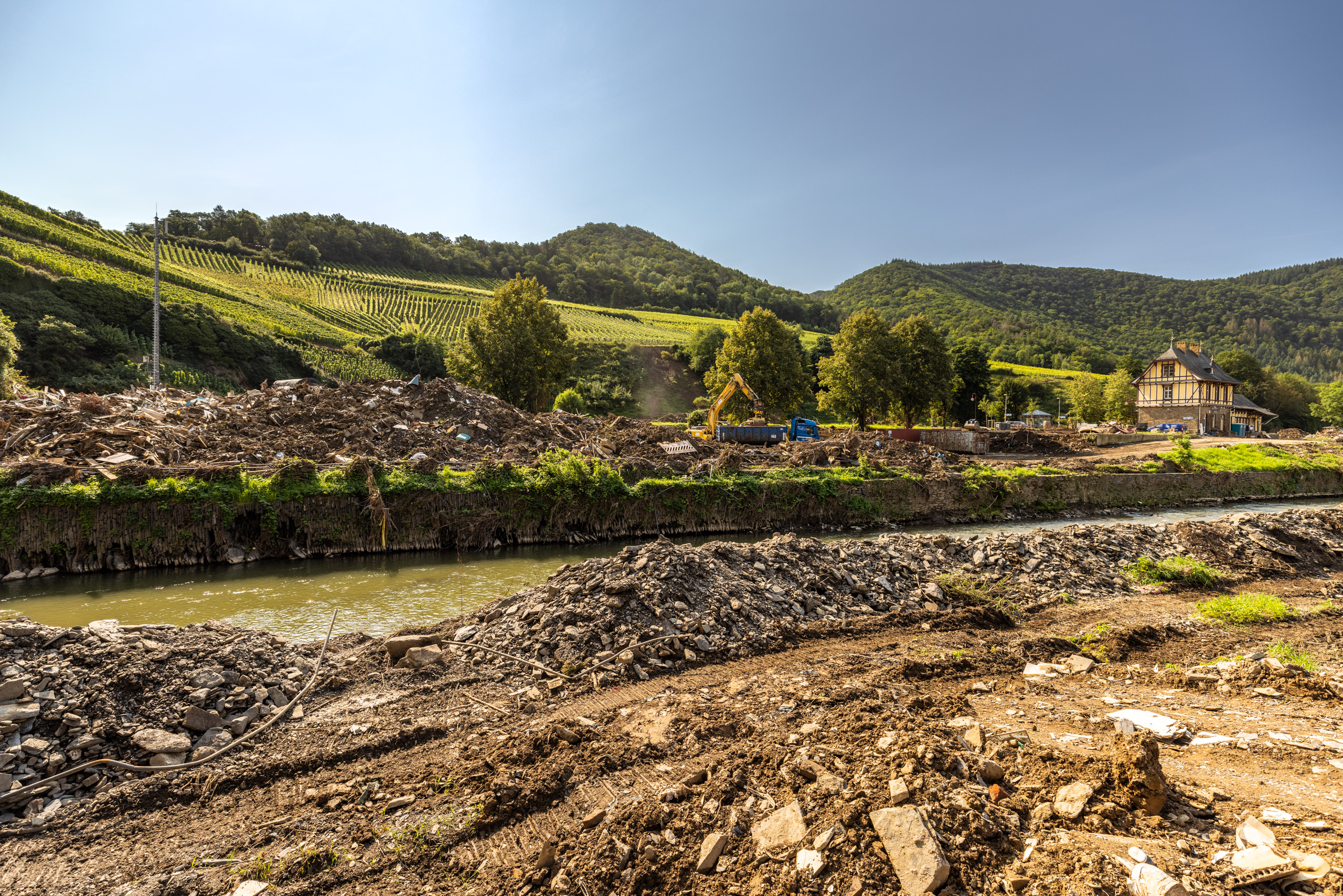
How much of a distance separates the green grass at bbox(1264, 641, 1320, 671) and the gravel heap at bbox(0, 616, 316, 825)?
1025 cm

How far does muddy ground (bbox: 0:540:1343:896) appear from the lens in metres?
3.02

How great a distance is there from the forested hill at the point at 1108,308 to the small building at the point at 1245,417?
4031 cm

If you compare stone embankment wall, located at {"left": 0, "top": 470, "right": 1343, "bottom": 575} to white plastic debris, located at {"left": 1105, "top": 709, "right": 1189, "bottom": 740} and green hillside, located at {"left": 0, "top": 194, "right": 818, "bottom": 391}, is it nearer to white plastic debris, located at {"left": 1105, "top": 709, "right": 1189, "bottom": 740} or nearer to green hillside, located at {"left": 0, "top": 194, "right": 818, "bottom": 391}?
white plastic debris, located at {"left": 1105, "top": 709, "right": 1189, "bottom": 740}

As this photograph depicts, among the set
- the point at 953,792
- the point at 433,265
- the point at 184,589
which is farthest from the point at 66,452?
the point at 433,265

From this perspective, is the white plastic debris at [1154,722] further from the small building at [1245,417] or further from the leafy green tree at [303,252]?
the leafy green tree at [303,252]

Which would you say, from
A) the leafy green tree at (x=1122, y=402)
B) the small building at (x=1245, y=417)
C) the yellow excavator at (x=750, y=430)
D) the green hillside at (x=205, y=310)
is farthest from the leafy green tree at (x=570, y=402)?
the small building at (x=1245, y=417)

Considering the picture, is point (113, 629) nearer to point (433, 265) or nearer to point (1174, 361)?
point (1174, 361)

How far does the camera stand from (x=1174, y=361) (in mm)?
53438

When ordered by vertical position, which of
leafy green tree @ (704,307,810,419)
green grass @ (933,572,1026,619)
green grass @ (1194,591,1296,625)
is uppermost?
leafy green tree @ (704,307,810,419)

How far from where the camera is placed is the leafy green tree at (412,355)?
153 feet

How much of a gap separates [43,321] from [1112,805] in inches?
1884

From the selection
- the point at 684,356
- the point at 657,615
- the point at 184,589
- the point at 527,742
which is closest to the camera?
the point at 527,742

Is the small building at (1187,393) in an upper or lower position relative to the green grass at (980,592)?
upper

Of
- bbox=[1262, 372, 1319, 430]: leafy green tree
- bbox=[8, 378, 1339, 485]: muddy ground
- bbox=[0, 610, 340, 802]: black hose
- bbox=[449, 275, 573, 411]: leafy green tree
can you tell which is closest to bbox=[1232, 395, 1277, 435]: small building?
bbox=[1262, 372, 1319, 430]: leafy green tree
